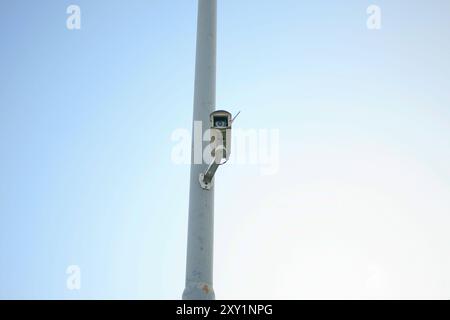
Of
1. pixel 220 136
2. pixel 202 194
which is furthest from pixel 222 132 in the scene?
pixel 202 194

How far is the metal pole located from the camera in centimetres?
657

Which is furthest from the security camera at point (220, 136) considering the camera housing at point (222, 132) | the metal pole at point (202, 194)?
the metal pole at point (202, 194)

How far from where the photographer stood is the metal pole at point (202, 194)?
259 inches

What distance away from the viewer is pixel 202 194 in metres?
7.00

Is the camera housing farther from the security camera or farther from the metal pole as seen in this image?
the metal pole

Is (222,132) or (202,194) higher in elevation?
(222,132)

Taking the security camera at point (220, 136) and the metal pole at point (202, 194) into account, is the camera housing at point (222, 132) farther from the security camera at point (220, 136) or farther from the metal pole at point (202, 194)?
the metal pole at point (202, 194)

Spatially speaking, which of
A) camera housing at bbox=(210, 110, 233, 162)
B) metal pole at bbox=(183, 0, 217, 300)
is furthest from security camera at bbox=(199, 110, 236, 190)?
metal pole at bbox=(183, 0, 217, 300)

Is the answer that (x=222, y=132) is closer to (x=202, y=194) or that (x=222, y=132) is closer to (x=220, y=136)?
(x=220, y=136)
